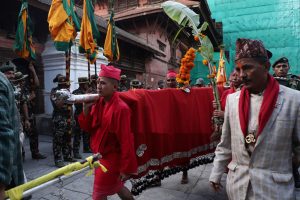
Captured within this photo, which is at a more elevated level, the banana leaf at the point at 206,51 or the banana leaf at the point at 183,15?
the banana leaf at the point at 183,15

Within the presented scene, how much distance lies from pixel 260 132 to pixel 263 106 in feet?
0.61

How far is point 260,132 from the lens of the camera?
1.82m

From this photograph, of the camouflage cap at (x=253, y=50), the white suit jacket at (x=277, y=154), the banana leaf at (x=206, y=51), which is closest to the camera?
A: the white suit jacket at (x=277, y=154)

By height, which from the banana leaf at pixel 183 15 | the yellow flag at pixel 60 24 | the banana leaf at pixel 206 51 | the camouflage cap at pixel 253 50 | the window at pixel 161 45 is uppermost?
the window at pixel 161 45

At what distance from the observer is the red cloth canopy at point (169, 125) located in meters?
3.12

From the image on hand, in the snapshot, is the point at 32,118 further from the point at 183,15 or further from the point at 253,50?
the point at 253,50

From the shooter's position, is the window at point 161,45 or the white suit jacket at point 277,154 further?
the window at point 161,45

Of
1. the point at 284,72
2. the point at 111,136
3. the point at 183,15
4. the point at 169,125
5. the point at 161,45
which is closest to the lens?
the point at 111,136

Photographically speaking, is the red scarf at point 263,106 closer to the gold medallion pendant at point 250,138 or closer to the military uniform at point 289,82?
the gold medallion pendant at point 250,138

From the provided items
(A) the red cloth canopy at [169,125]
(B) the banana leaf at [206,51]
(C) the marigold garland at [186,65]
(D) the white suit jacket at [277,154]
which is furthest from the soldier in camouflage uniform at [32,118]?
(D) the white suit jacket at [277,154]

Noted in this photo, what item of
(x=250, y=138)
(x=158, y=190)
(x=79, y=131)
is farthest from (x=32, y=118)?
(x=250, y=138)

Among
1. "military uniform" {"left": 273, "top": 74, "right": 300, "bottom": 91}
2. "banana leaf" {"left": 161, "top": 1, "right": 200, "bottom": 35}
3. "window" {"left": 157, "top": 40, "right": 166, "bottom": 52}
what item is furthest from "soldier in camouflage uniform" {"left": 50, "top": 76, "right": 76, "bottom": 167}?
"window" {"left": 157, "top": 40, "right": 166, "bottom": 52}

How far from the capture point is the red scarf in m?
1.81

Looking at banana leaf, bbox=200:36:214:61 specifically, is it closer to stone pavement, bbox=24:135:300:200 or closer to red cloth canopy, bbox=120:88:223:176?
red cloth canopy, bbox=120:88:223:176
